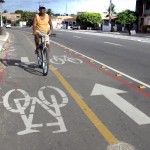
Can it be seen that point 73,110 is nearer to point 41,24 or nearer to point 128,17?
point 41,24

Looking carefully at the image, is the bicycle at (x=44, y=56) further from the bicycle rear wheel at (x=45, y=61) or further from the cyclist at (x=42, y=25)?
the cyclist at (x=42, y=25)

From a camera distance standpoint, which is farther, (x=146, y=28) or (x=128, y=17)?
(x=128, y=17)

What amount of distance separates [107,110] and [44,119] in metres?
1.26

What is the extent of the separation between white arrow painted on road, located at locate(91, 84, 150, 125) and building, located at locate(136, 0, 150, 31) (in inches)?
2189

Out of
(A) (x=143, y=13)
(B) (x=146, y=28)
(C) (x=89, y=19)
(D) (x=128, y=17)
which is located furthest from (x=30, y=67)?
(C) (x=89, y=19)

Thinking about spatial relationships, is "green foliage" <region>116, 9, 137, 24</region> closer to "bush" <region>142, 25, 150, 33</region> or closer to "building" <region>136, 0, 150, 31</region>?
"building" <region>136, 0, 150, 31</region>

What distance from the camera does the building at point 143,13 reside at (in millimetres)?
61825

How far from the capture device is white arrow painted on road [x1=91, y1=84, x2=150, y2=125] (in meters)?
5.49

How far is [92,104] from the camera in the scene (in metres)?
6.34

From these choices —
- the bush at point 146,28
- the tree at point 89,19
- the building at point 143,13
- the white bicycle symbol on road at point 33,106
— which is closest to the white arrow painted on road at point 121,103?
the white bicycle symbol on road at point 33,106

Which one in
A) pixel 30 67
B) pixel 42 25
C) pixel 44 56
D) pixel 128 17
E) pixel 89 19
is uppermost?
pixel 42 25

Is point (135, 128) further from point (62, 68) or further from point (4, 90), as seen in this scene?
point (62, 68)

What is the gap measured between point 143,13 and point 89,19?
107 feet

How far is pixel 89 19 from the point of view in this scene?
310ft
